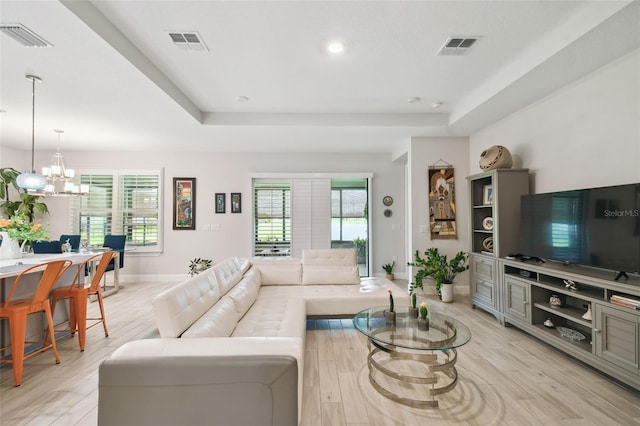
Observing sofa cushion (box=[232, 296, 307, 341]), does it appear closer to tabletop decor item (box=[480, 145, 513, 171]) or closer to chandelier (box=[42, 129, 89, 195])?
tabletop decor item (box=[480, 145, 513, 171])

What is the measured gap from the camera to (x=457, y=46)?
246cm

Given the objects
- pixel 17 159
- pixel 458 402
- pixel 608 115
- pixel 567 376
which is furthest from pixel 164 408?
pixel 17 159

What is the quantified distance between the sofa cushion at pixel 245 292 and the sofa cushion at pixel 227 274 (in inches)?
2.2

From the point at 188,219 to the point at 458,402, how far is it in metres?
5.30

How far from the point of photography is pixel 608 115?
2471 millimetres

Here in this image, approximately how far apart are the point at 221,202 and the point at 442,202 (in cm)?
420

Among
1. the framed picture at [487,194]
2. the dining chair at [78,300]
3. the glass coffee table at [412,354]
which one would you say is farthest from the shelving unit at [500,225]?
the dining chair at [78,300]

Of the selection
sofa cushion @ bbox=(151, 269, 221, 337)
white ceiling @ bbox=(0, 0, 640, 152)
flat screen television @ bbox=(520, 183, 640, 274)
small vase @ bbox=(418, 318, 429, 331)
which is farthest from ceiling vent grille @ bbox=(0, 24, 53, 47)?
flat screen television @ bbox=(520, 183, 640, 274)

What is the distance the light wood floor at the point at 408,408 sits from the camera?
5.72 feet

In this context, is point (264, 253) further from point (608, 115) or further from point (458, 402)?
point (608, 115)

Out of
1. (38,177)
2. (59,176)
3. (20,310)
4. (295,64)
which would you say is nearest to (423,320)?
(295,64)

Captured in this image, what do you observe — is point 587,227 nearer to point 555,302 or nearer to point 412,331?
point 555,302

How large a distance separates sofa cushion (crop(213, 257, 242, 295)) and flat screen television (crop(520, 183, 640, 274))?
10.5 ft

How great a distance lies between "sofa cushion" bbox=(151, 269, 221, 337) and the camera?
156 centimetres
